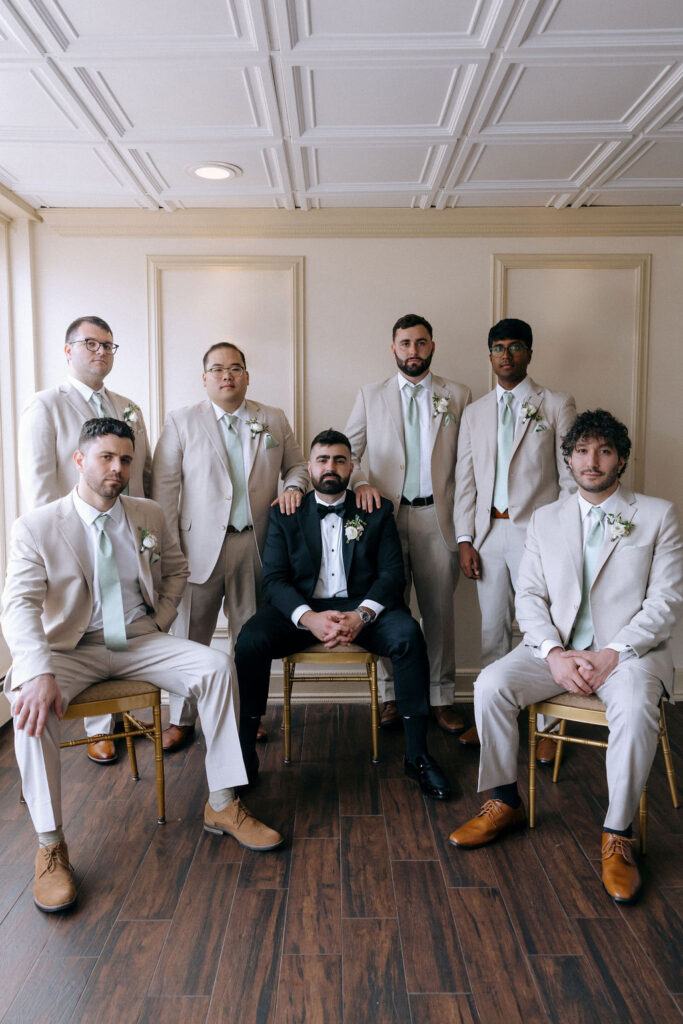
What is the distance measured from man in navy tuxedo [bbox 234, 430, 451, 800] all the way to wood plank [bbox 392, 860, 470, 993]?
63cm

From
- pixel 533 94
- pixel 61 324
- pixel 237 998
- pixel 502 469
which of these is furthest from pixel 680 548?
pixel 61 324

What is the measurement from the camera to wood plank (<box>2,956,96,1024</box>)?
6.69ft

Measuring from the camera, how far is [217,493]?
12.7ft

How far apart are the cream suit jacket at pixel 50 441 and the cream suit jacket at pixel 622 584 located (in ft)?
7.51

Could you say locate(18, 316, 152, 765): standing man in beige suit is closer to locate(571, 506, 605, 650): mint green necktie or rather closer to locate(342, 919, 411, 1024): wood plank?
locate(342, 919, 411, 1024): wood plank

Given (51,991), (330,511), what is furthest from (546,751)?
(51,991)

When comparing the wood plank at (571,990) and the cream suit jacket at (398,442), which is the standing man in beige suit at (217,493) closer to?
the cream suit jacket at (398,442)

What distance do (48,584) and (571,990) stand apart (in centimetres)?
235

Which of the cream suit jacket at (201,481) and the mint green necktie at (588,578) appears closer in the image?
the mint green necktie at (588,578)

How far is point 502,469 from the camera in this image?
387 centimetres

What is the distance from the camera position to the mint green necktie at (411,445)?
4031mm

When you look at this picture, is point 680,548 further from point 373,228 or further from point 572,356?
point 373,228

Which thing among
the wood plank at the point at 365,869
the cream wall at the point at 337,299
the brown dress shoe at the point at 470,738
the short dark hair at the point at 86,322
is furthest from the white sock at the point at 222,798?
the cream wall at the point at 337,299

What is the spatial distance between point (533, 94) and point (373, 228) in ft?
5.16
